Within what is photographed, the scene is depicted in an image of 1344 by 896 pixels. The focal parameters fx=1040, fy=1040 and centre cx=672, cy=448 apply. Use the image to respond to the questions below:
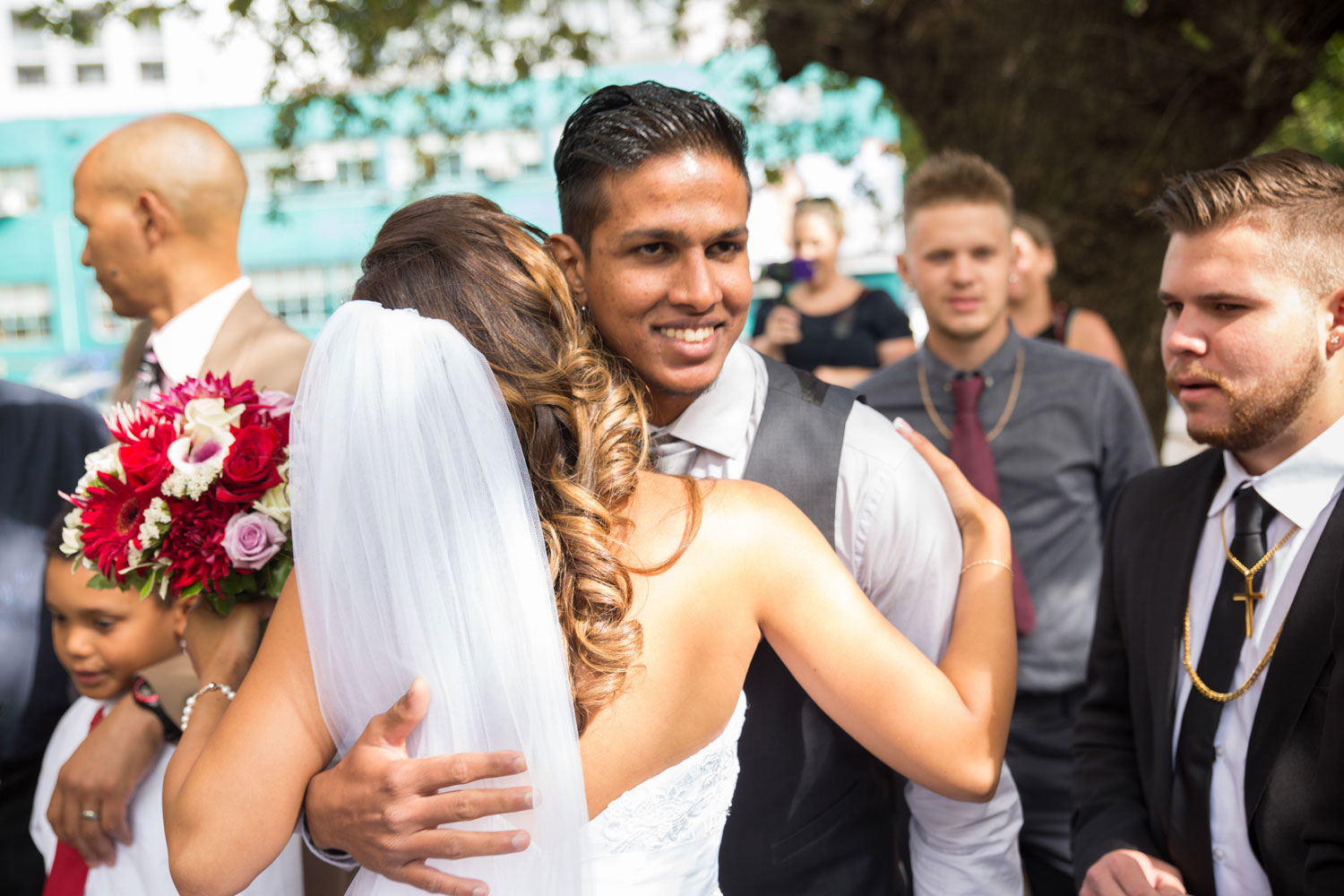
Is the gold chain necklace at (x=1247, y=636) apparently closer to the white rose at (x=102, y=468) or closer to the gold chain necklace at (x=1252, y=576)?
the gold chain necklace at (x=1252, y=576)

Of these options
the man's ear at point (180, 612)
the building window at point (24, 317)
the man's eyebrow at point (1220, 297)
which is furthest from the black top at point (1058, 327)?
the building window at point (24, 317)

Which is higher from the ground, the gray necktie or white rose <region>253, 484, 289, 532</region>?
the gray necktie

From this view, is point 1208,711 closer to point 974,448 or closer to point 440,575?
point 440,575

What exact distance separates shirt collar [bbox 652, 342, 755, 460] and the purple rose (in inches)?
31.3

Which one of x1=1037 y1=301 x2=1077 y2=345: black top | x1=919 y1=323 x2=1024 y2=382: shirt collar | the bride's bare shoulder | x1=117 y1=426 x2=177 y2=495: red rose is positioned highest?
x1=1037 y1=301 x2=1077 y2=345: black top

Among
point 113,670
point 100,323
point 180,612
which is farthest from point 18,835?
point 100,323

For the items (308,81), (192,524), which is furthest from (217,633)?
(308,81)

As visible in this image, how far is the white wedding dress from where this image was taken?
156 centimetres

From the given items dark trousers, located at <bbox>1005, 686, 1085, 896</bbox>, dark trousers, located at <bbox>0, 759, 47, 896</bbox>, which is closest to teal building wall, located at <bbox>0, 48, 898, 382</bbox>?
dark trousers, located at <bbox>0, 759, 47, 896</bbox>

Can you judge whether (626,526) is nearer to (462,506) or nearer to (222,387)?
(462,506)

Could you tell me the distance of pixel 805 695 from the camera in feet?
6.79

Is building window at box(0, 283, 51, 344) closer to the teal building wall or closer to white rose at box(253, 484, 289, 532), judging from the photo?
the teal building wall

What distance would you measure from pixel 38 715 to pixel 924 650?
2490 mm

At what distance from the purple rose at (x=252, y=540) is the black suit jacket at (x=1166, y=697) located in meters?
1.77
